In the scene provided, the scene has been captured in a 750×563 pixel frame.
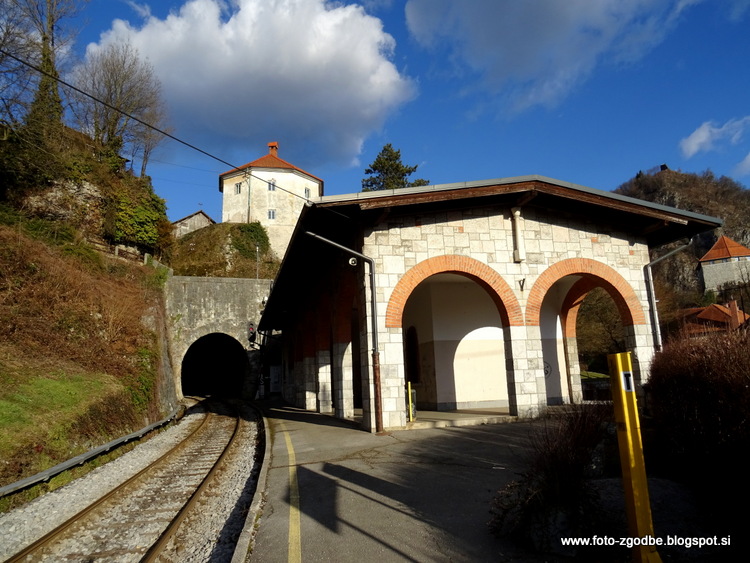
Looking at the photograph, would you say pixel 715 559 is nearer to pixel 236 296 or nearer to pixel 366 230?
pixel 366 230

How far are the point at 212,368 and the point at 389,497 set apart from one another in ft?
131

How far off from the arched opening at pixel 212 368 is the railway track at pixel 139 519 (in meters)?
29.1

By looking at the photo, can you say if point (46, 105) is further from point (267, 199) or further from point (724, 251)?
point (724, 251)

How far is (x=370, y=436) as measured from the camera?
31.9ft

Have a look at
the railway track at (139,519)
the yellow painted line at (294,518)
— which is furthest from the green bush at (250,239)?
the yellow painted line at (294,518)

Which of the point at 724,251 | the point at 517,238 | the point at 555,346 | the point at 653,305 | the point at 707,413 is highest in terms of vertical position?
the point at 724,251

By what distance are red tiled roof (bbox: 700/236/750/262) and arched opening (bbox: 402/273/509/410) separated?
62.7 metres

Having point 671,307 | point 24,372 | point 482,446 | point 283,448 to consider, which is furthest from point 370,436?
point 671,307

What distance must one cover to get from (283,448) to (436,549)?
19.5 ft

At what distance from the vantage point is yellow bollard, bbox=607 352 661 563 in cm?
322

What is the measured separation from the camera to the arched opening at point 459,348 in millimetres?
14789

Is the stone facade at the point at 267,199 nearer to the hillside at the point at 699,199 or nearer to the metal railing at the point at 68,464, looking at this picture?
the metal railing at the point at 68,464

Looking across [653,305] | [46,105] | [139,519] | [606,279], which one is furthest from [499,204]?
[46,105]

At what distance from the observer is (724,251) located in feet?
207
